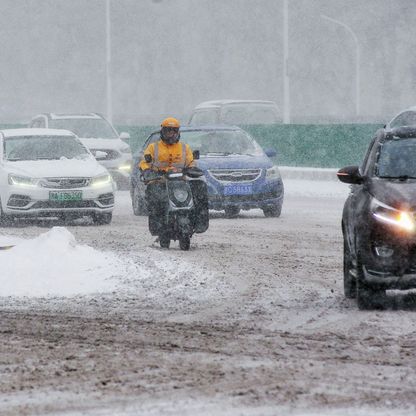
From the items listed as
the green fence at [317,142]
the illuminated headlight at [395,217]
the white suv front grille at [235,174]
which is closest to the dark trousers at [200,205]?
the white suv front grille at [235,174]

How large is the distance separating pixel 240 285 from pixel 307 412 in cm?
631

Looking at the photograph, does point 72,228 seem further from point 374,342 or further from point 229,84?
point 229,84

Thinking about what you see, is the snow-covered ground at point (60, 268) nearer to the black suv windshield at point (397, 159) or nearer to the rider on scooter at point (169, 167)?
the rider on scooter at point (169, 167)

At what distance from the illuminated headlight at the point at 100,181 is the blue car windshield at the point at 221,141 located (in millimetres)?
2107

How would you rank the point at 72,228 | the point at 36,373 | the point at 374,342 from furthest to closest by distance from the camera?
the point at 72,228
the point at 374,342
the point at 36,373

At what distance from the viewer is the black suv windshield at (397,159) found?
38.4 feet

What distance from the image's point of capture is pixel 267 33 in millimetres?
82812

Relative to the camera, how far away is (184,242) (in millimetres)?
17094

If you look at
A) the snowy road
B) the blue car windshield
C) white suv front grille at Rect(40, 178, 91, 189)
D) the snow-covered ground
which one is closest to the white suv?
the blue car windshield

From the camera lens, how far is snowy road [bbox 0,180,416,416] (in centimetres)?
724

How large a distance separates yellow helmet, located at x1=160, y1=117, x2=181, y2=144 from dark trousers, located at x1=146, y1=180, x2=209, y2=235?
0.56m

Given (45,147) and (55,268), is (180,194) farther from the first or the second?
(45,147)

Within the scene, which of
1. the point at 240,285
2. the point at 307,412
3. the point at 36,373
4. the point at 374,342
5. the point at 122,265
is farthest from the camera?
the point at 122,265

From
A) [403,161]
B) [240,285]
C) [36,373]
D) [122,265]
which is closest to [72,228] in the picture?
[122,265]
